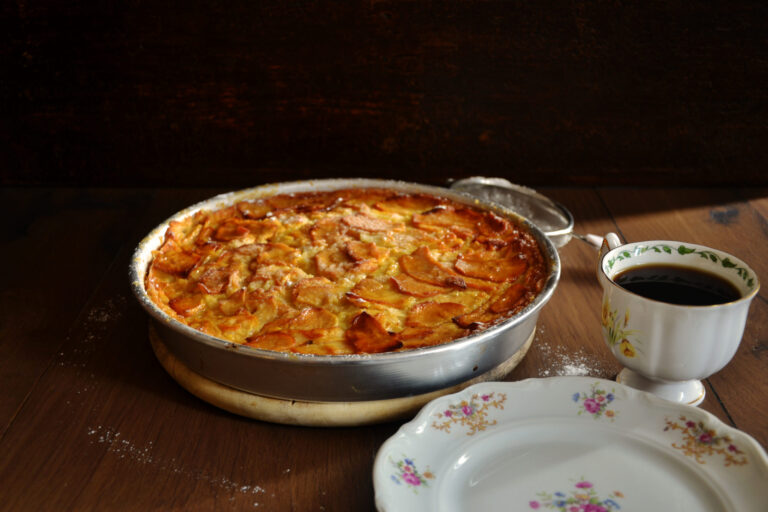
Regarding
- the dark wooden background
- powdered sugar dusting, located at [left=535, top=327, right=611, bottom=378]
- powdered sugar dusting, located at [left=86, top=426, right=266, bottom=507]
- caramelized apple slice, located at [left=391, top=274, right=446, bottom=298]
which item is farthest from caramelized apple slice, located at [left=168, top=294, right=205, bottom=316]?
the dark wooden background

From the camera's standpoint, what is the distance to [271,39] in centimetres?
210

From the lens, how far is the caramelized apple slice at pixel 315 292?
1354 millimetres

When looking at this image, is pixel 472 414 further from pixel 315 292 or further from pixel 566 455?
pixel 315 292

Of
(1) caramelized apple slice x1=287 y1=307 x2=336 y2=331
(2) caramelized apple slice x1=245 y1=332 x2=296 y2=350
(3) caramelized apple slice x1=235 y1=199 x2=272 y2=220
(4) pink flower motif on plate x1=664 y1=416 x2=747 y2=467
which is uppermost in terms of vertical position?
(4) pink flower motif on plate x1=664 y1=416 x2=747 y2=467

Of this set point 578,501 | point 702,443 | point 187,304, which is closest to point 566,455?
point 578,501

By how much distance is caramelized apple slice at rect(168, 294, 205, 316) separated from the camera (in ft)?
4.37

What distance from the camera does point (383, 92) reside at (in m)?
2.19

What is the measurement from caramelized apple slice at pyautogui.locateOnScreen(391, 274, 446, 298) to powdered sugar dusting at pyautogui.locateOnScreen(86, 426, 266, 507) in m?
0.48

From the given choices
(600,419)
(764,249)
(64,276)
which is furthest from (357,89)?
(600,419)

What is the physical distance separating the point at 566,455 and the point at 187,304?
72 centimetres

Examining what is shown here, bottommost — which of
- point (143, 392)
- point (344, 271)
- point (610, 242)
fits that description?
point (143, 392)

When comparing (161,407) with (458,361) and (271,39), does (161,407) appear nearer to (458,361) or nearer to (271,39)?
(458,361)

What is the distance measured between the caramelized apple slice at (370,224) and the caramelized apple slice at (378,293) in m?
0.23

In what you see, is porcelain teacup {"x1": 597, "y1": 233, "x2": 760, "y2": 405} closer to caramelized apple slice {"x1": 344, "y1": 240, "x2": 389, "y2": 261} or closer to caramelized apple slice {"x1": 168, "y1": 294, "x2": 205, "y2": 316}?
caramelized apple slice {"x1": 344, "y1": 240, "x2": 389, "y2": 261}
